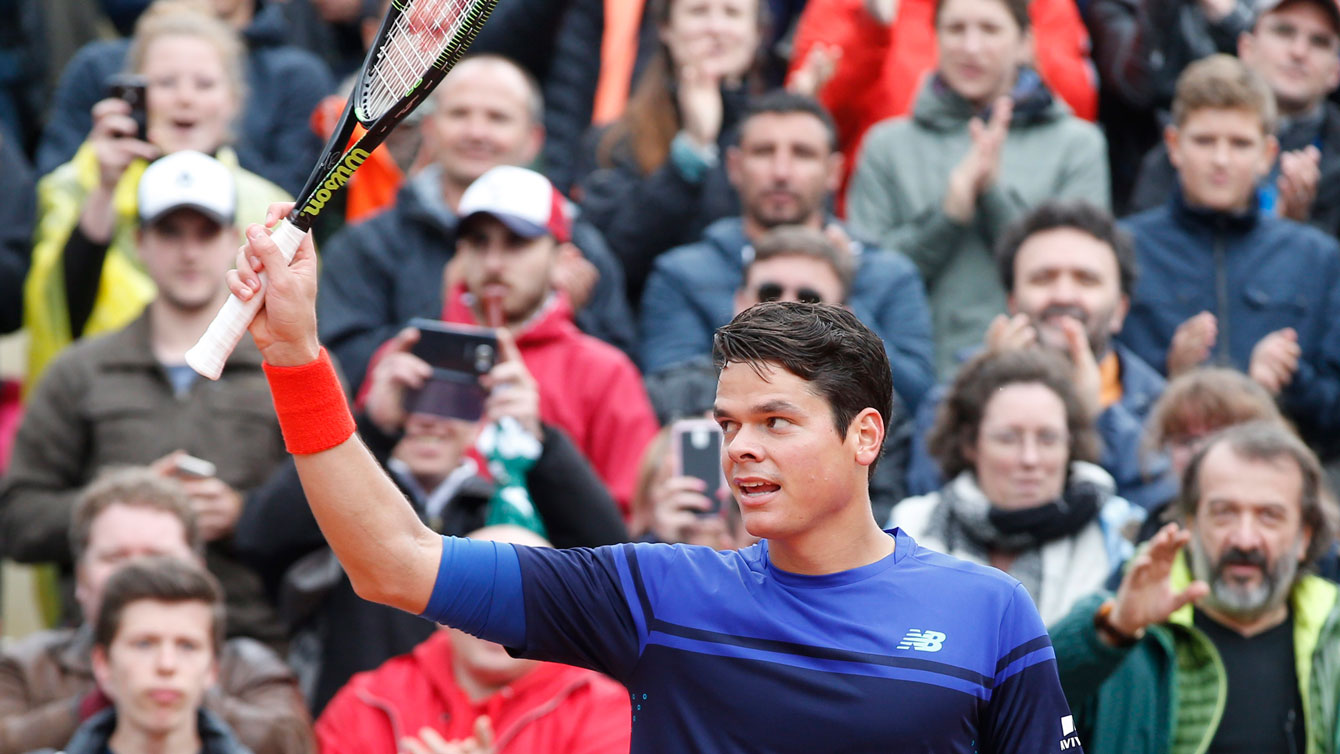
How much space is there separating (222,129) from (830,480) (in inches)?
204

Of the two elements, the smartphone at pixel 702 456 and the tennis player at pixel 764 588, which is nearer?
the tennis player at pixel 764 588

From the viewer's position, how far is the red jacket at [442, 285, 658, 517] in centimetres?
660

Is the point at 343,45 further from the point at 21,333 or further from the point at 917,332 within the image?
the point at 917,332

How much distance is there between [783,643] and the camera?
3.22 metres

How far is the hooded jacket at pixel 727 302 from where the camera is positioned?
7367 mm

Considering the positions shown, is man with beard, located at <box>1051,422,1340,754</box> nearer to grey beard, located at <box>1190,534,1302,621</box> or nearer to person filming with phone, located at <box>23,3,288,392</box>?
grey beard, located at <box>1190,534,1302,621</box>

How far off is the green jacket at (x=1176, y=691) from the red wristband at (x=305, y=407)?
2.50 metres

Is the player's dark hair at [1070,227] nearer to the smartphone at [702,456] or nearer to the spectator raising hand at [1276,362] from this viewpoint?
the spectator raising hand at [1276,362]

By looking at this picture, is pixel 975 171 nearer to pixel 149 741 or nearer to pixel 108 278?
pixel 108 278

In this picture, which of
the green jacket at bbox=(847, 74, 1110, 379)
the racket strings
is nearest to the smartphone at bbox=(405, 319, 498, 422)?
the racket strings

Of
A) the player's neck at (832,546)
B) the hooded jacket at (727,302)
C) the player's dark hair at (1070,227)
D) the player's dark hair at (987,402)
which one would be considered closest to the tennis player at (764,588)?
the player's neck at (832,546)

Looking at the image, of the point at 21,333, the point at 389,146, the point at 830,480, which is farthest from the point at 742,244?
the point at 830,480

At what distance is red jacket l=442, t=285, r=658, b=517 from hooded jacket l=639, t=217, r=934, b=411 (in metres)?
0.67

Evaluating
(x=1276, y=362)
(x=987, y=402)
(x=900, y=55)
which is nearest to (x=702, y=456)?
(x=987, y=402)
